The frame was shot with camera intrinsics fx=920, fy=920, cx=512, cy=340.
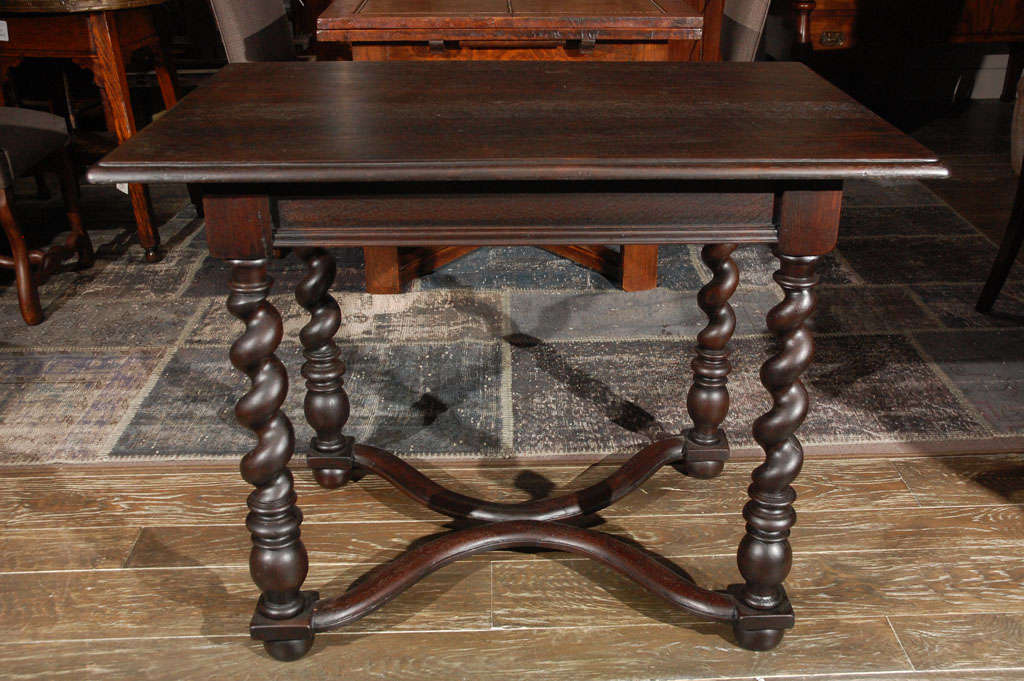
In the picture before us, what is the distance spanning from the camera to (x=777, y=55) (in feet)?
14.1

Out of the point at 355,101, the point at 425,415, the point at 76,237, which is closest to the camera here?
the point at 355,101

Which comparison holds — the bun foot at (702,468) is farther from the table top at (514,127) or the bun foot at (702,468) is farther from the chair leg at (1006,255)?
the chair leg at (1006,255)

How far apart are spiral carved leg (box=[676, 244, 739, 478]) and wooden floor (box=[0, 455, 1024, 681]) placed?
70 mm

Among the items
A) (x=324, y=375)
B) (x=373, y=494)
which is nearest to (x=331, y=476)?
(x=373, y=494)

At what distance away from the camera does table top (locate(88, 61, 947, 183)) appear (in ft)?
3.66

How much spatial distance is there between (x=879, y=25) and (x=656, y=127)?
8.89ft

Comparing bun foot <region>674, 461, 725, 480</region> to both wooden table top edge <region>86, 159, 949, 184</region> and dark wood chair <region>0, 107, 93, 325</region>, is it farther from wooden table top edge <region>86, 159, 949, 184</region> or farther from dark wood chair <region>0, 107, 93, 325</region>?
dark wood chair <region>0, 107, 93, 325</region>

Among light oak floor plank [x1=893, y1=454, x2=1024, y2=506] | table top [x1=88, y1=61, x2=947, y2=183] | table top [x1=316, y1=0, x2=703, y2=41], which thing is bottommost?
light oak floor plank [x1=893, y1=454, x2=1024, y2=506]

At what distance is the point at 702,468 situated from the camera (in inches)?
71.2

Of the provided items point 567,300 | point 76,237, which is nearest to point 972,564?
point 567,300

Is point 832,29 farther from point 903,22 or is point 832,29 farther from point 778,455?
point 778,455

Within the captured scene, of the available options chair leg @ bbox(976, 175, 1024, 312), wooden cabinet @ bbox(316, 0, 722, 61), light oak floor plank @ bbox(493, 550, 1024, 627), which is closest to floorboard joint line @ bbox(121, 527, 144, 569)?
light oak floor plank @ bbox(493, 550, 1024, 627)

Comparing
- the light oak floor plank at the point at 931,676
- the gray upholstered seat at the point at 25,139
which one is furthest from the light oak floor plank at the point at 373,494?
the gray upholstered seat at the point at 25,139

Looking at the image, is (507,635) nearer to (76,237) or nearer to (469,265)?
(469,265)
